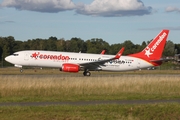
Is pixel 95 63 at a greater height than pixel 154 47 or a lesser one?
lesser

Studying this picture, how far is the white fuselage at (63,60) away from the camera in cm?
4409

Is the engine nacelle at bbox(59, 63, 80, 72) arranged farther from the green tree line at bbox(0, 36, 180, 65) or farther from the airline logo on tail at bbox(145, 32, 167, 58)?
the green tree line at bbox(0, 36, 180, 65)

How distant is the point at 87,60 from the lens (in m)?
46.0

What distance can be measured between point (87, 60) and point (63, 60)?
3.14m

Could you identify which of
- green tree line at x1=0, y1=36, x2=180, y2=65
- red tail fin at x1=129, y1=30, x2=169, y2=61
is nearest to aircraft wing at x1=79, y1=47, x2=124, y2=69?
red tail fin at x1=129, y1=30, x2=169, y2=61

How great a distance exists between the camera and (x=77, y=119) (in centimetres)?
1347

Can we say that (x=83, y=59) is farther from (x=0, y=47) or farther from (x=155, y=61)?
(x=0, y=47)

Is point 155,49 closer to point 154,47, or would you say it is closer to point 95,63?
point 154,47

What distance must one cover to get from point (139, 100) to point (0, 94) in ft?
25.1

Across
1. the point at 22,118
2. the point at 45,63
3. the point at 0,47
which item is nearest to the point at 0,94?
the point at 22,118

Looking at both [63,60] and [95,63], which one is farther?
[95,63]

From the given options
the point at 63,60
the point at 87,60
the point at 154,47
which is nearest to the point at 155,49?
the point at 154,47

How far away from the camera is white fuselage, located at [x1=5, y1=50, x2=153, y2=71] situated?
145 feet

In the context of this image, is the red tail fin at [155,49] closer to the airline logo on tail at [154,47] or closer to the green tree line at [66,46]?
the airline logo on tail at [154,47]
